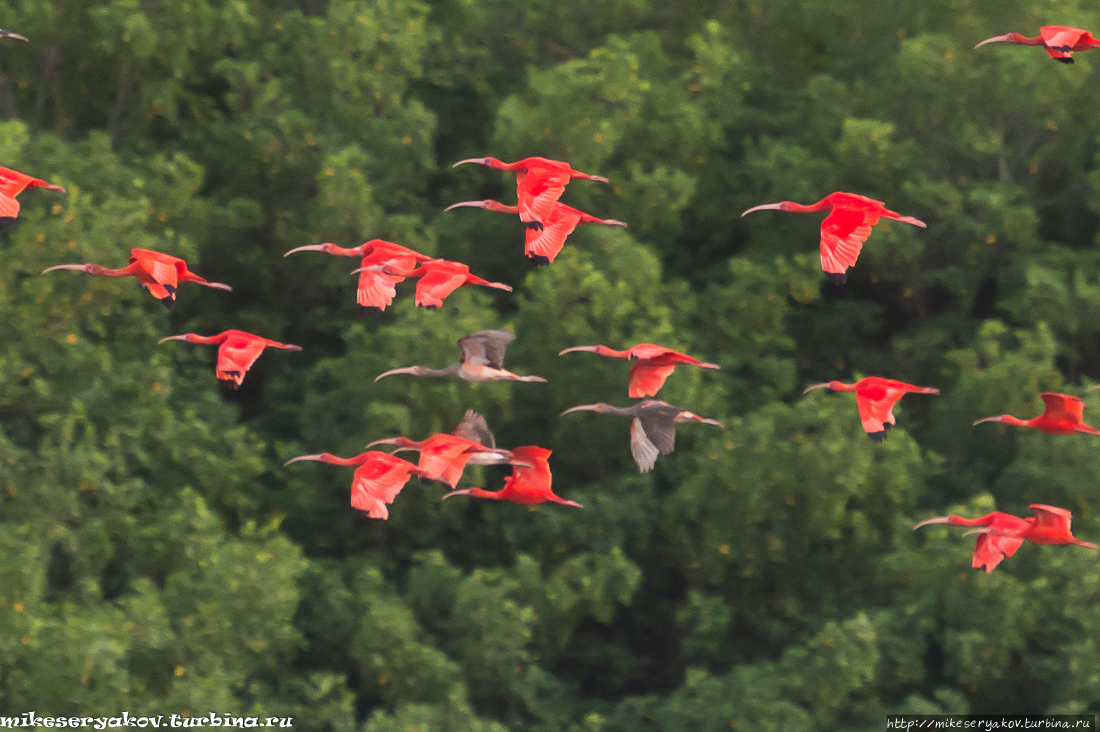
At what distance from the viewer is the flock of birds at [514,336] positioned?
12.6m

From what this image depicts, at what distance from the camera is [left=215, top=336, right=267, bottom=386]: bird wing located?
12.9 meters

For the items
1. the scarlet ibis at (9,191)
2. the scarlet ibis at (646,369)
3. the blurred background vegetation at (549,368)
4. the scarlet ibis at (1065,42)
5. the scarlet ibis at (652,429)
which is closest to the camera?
the scarlet ibis at (9,191)

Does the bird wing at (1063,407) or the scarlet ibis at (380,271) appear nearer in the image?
the scarlet ibis at (380,271)

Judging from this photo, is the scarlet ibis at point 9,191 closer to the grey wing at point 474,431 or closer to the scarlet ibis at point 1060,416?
the grey wing at point 474,431

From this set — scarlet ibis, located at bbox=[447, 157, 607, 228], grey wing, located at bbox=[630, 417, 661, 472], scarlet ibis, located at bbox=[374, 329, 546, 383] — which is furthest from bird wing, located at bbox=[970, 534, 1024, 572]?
scarlet ibis, located at bbox=[447, 157, 607, 228]

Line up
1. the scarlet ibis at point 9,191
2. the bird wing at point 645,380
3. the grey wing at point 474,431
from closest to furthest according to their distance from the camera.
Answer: the scarlet ibis at point 9,191 → the grey wing at point 474,431 → the bird wing at point 645,380

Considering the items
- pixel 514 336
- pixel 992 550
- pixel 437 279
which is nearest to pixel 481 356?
pixel 514 336

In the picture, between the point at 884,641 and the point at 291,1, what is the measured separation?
40.3 feet

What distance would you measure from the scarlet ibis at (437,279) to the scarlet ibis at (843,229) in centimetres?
214

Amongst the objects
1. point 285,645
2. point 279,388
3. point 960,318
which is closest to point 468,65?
point 279,388

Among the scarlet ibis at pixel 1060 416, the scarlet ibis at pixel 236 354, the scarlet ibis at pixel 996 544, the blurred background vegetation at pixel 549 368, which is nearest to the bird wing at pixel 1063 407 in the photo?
the scarlet ibis at pixel 1060 416

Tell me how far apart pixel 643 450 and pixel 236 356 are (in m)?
3.15

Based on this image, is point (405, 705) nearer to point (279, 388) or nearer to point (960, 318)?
point (279, 388)

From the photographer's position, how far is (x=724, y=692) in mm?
20812
